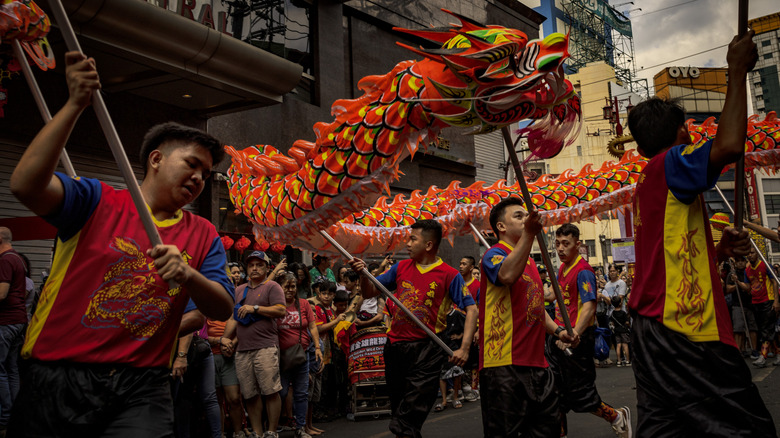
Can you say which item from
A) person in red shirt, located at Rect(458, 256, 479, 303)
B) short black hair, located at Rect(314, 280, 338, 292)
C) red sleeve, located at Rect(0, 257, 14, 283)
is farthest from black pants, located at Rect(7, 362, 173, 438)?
person in red shirt, located at Rect(458, 256, 479, 303)

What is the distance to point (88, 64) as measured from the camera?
2049mm

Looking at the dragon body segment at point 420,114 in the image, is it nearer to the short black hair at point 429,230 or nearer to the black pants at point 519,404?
the short black hair at point 429,230

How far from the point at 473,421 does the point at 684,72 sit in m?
51.5

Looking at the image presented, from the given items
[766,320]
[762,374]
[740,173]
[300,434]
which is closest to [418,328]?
[300,434]

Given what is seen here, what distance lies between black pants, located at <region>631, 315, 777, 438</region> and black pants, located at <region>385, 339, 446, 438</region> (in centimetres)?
239

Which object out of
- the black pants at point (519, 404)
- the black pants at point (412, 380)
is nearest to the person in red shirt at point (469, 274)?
the black pants at point (412, 380)

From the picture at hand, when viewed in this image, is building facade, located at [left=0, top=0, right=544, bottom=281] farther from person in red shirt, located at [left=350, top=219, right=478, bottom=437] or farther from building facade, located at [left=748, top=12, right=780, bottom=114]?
building facade, located at [left=748, top=12, right=780, bottom=114]

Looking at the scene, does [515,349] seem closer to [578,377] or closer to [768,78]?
[578,377]

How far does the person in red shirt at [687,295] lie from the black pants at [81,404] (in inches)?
80.5

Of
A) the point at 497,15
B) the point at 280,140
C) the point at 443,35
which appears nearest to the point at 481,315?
the point at 443,35

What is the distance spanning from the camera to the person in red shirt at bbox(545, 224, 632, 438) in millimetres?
5586

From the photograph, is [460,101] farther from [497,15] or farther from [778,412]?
[497,15]

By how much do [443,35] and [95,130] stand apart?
761cm

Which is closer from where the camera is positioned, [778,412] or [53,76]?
[778,412]
